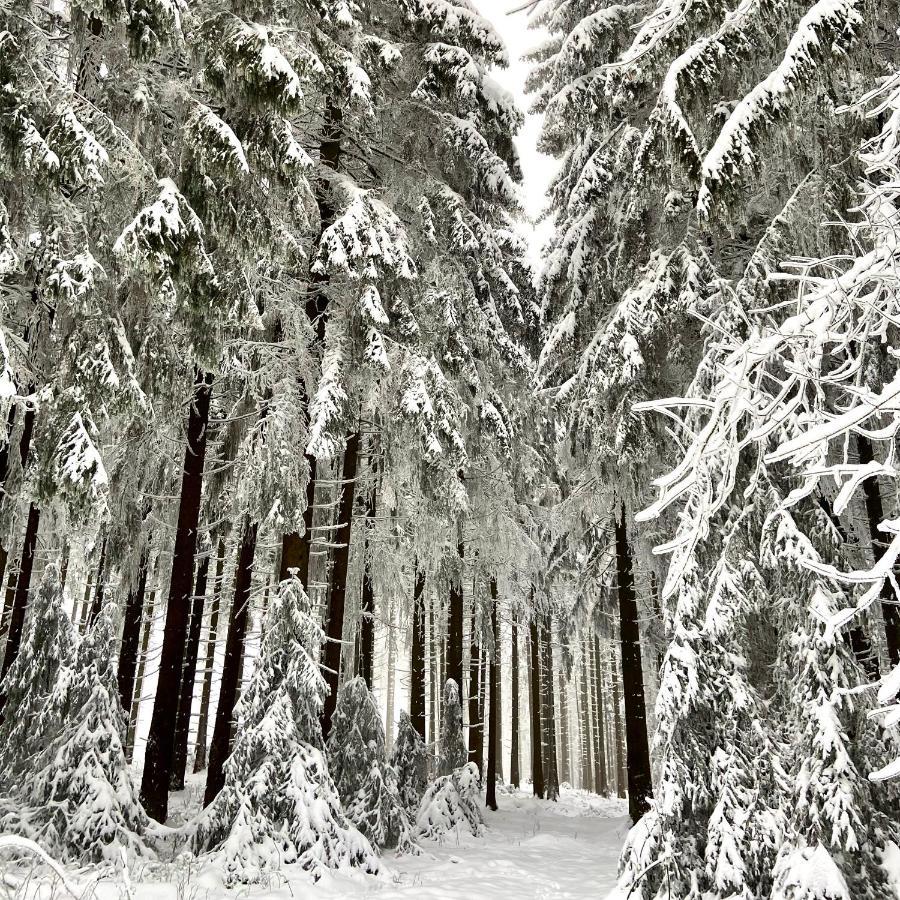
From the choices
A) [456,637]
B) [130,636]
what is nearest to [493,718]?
[456,637]

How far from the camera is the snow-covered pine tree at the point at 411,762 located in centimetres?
1184

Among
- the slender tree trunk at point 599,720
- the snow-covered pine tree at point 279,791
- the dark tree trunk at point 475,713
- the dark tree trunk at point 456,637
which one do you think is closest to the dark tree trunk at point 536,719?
the dark tree trunk at point 475,713

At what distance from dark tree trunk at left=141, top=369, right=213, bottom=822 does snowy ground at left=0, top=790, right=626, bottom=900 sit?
8.30 feet

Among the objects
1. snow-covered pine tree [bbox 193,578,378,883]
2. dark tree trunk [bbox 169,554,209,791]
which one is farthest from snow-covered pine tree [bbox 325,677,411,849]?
dark tree trunk [bbox 169,554,209,791]

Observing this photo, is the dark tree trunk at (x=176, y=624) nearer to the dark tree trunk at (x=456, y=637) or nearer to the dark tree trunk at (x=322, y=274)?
the dark tree trunk at (x=322, y=274)

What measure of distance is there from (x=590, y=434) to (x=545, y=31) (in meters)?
9.10

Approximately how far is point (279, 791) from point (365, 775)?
276cm

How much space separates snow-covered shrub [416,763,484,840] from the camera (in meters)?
11.1

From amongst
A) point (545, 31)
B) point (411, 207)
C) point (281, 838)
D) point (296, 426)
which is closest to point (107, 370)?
point (296, 426)

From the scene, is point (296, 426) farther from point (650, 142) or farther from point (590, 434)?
point (650, 142)

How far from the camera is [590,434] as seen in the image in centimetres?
1034

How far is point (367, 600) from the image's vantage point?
1459 centimetres

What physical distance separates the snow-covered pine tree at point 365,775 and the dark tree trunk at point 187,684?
5.40m

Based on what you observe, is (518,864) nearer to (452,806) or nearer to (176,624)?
(452,806)
